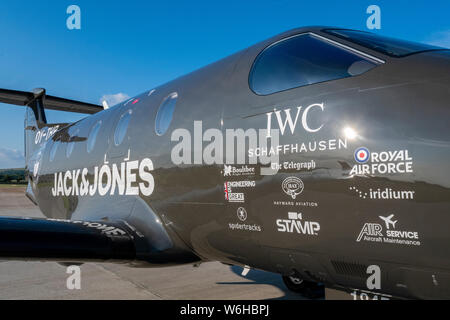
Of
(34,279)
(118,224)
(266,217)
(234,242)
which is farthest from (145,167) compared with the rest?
(34,279)

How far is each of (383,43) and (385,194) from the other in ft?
4.31

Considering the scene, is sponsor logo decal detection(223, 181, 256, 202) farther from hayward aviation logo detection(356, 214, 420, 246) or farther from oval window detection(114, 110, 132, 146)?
oval window detection(114, 110, 132, 146)

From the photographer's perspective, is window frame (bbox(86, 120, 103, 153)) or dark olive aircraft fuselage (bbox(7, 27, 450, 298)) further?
window frame (bbox(86, 120, 103, 153))

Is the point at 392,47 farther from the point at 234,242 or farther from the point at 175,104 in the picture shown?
the point at 175,104

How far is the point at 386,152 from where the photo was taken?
2.43 metres

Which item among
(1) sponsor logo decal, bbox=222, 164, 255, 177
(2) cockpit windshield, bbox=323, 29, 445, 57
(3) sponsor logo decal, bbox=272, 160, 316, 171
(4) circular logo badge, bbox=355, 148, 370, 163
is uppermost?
(2) cockpit windshield, bbox=323, 29, 445, 57

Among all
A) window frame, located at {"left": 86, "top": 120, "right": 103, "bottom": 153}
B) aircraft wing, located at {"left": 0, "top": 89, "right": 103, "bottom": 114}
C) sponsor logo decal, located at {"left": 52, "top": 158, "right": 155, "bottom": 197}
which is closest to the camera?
sponsor logo decal, located at {"left": 52, "top": 158, "right": 155, "bottom": 197}

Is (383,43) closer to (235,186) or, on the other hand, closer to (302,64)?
(302,64)

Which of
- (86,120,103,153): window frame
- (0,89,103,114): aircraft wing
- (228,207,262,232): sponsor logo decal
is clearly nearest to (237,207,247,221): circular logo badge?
(228,207,262,232): sponsor logo decal

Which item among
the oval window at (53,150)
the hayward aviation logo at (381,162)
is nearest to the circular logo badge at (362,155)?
the hayward aviation logo at (381,162)

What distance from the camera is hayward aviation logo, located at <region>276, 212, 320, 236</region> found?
2816 millimetres

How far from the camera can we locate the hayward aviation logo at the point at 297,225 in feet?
9.24

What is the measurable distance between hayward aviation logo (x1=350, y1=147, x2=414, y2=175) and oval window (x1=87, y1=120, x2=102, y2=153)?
5062 millimetres

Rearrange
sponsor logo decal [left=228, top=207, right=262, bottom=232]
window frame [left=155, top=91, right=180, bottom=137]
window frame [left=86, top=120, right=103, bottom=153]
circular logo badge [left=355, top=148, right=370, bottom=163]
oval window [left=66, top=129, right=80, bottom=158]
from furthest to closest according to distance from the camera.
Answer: oval window [left=66, top=129, right=80, bottom=158]
window frame [left=86, top=120, right=103, bottom=153]
window frame [left=155, top=91, right=180, bottom=137]
sponsor logo decal [left=228, top=207, right=262, bottom=232]
circular logo badge [left=355, top=148, right=370, bottom=163]
